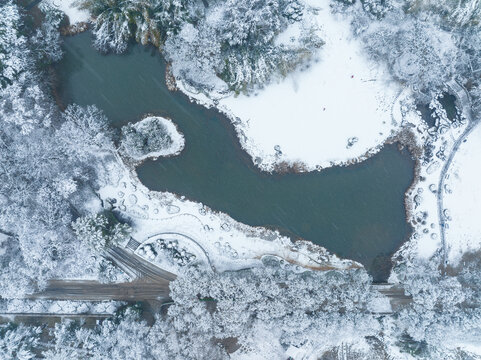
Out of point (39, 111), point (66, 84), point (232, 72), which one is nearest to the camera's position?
point (39, 111)

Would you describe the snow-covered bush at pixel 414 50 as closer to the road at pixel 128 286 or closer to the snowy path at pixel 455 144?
the snowy path at pixel 455 144

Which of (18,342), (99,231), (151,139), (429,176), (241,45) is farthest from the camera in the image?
(429,176)

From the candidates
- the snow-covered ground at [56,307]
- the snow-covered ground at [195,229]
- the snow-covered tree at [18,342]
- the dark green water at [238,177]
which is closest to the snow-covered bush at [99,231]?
the snow-covered ground at [195,229]

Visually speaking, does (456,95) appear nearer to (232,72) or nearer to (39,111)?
(232,72)

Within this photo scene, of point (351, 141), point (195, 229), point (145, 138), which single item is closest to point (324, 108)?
point (351, 141)

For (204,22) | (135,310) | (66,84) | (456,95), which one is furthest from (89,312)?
(456,95)

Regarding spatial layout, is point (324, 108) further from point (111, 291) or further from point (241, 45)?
point (111, 291)
